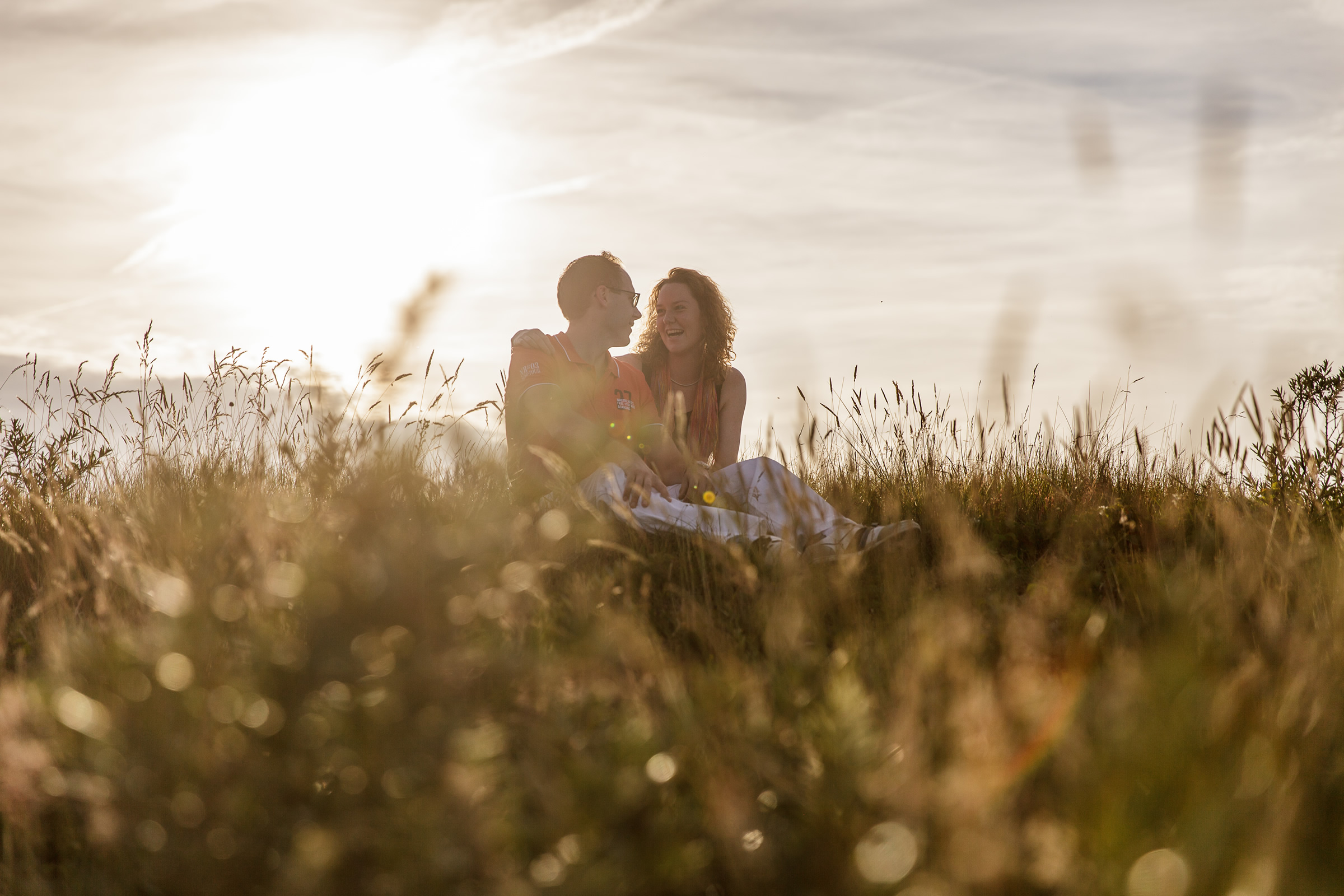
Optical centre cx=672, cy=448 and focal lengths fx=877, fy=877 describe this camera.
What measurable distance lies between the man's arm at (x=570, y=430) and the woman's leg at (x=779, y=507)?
19.0 inches

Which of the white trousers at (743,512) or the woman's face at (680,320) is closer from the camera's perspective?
the white trousers at (743,512)

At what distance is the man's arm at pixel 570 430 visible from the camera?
171 inches

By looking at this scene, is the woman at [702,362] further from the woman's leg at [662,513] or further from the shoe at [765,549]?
the shoe at [765,549]

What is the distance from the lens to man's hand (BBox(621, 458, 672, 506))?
13.2ft

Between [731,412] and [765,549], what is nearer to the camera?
[765,549]

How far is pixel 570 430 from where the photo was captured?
4461 millimetres

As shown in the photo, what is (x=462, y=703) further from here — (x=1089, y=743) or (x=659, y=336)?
(x=659, y=336)

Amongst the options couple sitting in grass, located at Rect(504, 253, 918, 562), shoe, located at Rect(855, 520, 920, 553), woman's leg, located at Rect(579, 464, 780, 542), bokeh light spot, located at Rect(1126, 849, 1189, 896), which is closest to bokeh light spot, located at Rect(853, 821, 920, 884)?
bokeh light spot, located at Rect(1126, 849, 1189, 896)

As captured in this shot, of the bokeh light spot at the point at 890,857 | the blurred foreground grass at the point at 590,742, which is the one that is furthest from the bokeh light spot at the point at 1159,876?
the bokeh light spot at the point at 890,857

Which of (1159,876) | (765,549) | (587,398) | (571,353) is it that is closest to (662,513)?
(765,549)

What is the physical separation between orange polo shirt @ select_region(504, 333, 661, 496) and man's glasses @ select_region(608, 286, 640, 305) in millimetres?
359

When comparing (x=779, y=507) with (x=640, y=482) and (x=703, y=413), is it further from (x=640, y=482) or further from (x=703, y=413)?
(x=703, y=413)

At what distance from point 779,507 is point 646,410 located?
1458 mm

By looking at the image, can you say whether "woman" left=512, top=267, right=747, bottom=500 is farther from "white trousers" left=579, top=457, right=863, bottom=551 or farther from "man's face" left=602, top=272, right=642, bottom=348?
"white trousers" left=579, top=457, right=863, bottom=551
